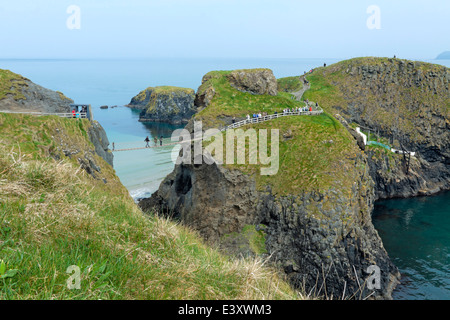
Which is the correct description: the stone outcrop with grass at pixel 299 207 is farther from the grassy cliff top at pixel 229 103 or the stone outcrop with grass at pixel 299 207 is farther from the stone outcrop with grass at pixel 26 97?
the stone outcrop with grass at pixel 26 97

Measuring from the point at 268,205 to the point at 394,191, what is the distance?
51299mm

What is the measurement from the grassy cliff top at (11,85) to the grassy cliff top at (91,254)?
30.3 m

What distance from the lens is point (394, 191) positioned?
79000 millimetres

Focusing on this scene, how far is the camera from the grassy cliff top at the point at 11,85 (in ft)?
122

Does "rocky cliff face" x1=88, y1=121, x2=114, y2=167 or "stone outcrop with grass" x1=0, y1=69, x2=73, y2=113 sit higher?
"stone outcrop with grass" x1=0, y1=69, x2=73, y2=113

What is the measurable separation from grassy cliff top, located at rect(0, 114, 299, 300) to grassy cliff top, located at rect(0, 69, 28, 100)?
30.3m

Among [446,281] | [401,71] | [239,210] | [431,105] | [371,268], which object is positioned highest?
[401,71]

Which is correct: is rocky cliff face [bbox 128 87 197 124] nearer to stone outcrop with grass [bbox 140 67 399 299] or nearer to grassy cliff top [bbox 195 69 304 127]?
grassy cliff top [bbox 195 69 304 127]

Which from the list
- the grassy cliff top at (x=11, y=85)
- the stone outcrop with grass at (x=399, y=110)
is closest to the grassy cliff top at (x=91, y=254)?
the grassy cliff top at (x=11, y=85)

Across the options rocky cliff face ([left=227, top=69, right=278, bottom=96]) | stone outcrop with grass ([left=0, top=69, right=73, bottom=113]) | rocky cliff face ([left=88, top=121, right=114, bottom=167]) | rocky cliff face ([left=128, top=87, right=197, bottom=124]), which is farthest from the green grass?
stone outcrop with grass ([left=0, top=69, right=73, bottom=113])

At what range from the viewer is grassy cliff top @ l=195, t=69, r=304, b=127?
51.9m
